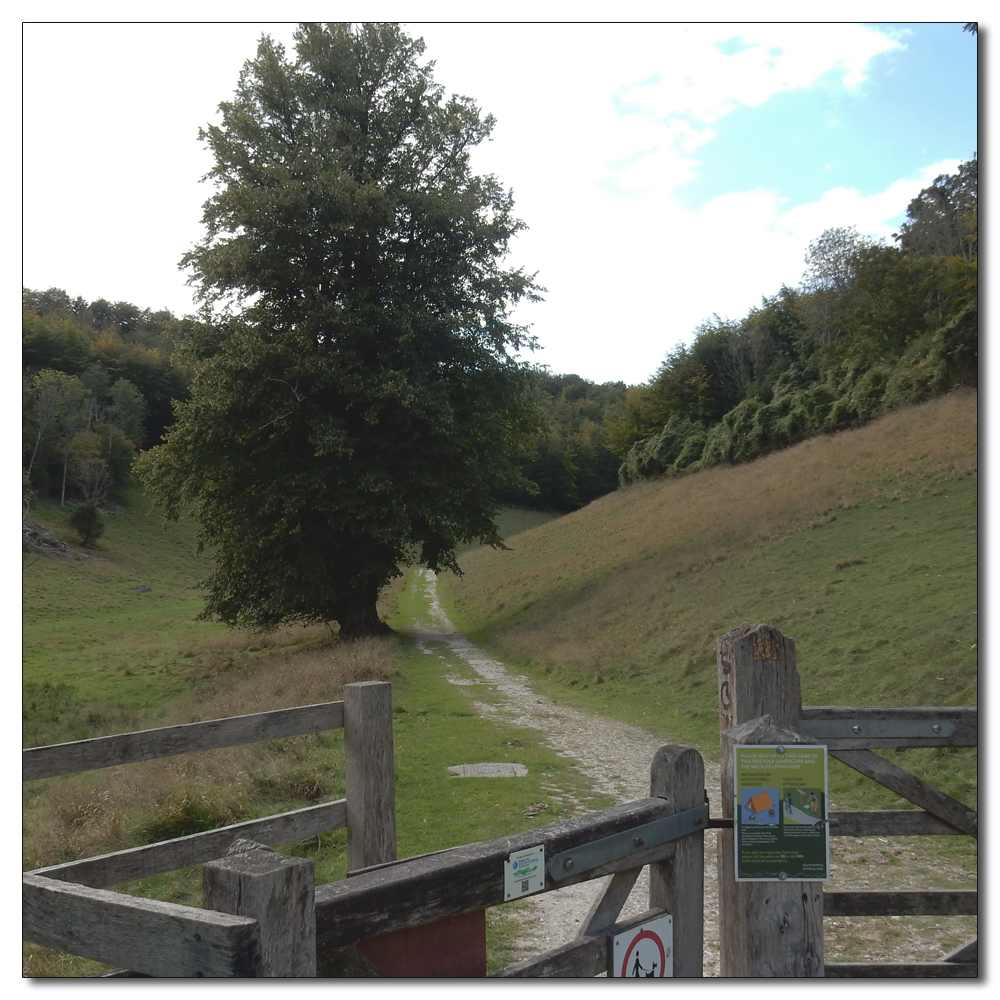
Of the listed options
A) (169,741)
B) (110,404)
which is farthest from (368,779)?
(110,404)

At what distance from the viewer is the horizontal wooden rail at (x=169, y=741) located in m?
3.92

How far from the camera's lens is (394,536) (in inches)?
879

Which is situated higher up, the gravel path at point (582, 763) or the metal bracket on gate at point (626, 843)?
the metal bracket on gate at point (626, 843)

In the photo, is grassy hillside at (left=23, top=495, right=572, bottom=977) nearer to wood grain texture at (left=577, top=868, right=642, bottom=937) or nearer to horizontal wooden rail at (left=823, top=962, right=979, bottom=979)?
horizontal wooden rail at (left=823, top=962, right=979, bottom=979)

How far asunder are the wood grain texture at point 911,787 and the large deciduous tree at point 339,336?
1836 cm

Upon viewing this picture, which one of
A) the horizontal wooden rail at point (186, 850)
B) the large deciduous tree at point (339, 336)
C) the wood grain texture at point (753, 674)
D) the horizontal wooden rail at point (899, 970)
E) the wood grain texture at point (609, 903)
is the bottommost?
the horizontal wooden rail at point (899, 970)

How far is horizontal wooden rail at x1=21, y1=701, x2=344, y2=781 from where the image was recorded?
12.8 feet

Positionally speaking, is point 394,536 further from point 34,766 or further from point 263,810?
point 34,766

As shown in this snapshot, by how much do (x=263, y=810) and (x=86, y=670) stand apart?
52.6 ft

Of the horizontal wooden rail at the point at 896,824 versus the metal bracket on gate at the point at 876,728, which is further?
the horizontal wooden rail at the point at 896,824

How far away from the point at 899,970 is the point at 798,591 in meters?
15.6

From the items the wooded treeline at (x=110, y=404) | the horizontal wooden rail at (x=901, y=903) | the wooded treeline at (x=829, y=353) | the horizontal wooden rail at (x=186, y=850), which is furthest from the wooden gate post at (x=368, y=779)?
the wooded treeline at (x=110, y=404)

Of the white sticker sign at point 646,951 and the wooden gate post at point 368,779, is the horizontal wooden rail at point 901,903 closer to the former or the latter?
the white sticker sign at point 646,951

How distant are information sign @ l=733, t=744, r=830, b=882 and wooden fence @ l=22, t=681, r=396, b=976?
1.69 metres
